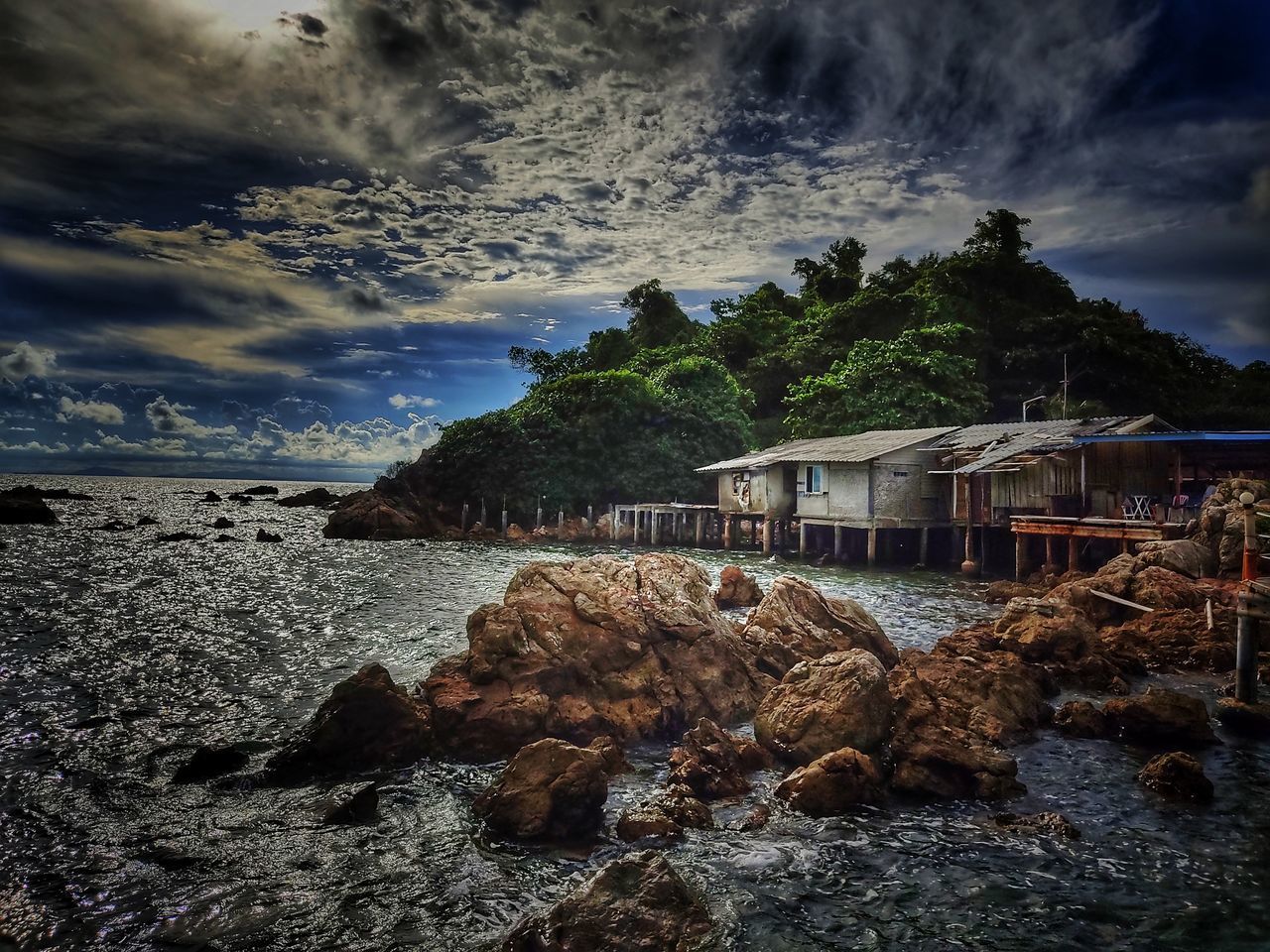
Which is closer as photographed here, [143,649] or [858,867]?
[858,867]

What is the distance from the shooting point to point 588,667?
1288 centimetres

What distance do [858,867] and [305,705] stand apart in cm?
1066

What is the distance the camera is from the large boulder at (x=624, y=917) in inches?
246

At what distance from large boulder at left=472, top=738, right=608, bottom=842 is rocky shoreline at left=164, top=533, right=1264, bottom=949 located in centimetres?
2

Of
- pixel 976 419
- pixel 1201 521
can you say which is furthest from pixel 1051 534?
pixel 976 419

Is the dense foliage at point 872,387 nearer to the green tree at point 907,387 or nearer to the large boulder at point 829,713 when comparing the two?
the green tree at point 907,387

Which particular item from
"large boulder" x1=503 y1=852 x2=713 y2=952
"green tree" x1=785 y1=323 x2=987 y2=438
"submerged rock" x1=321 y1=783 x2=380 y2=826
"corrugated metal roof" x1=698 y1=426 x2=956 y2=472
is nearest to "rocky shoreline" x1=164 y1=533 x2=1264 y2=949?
"large boulder" x1=503 y1=852 x2=713 y2=952

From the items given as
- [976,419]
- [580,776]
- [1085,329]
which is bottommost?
[580,776]

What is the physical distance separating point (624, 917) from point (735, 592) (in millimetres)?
18622

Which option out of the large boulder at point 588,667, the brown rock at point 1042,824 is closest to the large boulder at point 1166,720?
the brown rock at point 1042,824

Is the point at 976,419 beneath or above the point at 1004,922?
above

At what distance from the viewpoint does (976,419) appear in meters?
46.8

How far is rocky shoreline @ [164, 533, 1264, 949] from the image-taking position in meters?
8.80

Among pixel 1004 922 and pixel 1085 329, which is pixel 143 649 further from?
pixel 1085 329
